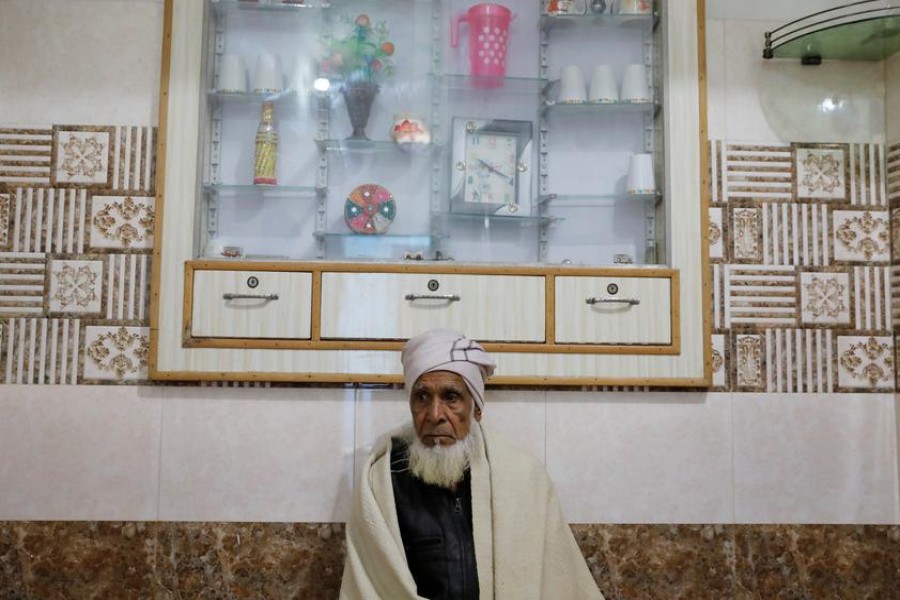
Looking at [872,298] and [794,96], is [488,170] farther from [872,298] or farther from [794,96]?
[872,298]

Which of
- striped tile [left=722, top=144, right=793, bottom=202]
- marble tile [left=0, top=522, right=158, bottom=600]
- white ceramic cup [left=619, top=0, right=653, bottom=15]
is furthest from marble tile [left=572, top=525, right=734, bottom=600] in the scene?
white ceramic cup [left=619, top=0, right=653, bottom=15]

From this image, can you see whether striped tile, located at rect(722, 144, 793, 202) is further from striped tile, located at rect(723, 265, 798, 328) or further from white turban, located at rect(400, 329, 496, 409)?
white turban, located at rect(400, 329, 496, 409)

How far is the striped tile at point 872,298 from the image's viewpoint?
272cm

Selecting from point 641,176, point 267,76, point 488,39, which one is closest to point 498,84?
point 488,39

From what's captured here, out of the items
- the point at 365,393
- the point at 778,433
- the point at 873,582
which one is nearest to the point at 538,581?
the point at 365,393

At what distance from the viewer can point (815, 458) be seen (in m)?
2.67

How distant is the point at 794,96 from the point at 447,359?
1633 millimetres

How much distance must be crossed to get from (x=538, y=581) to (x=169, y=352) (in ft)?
4.48

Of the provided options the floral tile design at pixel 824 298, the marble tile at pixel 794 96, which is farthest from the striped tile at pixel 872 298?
the marble tile at pixel 794 96

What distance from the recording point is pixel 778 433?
267 centimetres

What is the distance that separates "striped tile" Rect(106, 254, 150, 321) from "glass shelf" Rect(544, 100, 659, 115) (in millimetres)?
1520

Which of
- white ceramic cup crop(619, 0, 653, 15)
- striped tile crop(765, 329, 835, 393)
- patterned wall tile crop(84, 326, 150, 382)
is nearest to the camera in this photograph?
patterned wall tile crop(84, 326, 150, 382)

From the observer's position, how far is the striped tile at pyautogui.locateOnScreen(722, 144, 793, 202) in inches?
108

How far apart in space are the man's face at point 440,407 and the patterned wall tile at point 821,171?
146 cm
